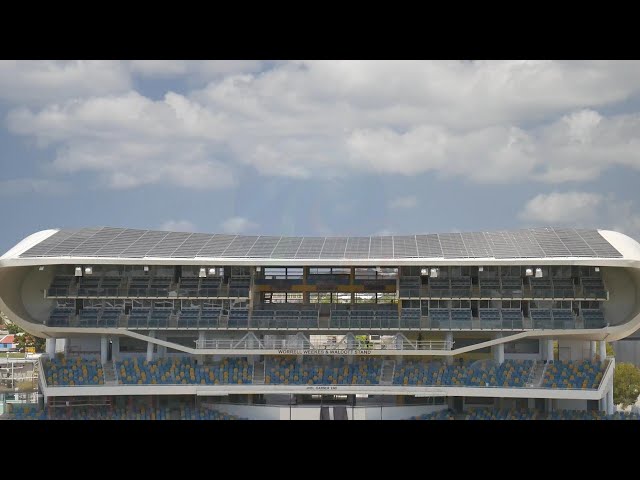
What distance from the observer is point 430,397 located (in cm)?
4900

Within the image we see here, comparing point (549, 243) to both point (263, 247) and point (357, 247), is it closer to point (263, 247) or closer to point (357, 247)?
point (357, 247)

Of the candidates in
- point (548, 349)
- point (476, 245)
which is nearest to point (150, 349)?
point (476, 245)

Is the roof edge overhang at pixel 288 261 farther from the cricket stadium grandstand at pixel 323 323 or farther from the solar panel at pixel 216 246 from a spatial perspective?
the solar panel at pixel 216 246

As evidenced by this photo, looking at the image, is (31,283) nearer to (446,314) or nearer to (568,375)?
(446,314)

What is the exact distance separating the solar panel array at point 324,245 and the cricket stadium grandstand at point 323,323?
0.55ft

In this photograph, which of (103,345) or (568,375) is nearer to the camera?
(568,375)

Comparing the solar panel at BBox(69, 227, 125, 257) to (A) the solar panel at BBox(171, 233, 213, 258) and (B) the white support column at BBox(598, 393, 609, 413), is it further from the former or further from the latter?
(B) the white support column at BBox(598, 393, 609, 413)

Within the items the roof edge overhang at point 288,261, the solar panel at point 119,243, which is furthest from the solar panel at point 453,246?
the solar panel at point 119,243

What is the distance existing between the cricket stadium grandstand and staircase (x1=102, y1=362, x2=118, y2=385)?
16 cm

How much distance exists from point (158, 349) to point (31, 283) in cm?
783

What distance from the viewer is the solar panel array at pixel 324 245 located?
4678cm
